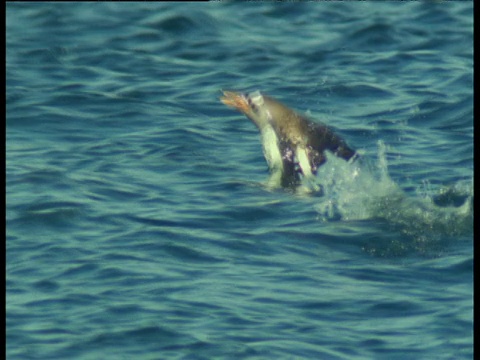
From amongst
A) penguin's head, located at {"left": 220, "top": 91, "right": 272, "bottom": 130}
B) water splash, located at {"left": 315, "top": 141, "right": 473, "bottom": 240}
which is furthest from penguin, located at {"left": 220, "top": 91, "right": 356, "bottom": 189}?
water splash, located at {"left": 315, "top": 141, "right": 473, "bottom": 240}

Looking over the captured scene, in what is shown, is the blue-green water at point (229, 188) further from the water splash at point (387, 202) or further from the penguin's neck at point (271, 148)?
the penguin's neck at point (271, 148)

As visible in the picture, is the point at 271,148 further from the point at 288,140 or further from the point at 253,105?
the point at 253,105

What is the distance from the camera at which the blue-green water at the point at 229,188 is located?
9.41 meters

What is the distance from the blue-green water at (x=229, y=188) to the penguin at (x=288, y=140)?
0.22 metres

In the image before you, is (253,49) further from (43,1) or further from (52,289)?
(52,289)

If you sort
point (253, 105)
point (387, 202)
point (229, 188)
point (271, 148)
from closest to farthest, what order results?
point (387, 202) < point (229, 188) < point (271, 148) < point (253, 105)

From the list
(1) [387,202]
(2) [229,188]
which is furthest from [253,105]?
(1) [387,202]

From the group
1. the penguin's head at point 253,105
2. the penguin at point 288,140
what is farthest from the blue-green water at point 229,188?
the penguin's head at point 253,105

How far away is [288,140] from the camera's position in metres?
12.9

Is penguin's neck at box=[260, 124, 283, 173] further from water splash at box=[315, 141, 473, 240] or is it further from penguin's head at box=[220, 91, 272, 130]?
water splash at box=[315, 141, 473, 240]

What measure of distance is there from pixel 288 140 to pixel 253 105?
0.68 metres

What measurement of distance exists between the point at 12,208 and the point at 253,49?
6553mm

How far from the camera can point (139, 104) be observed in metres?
15.8

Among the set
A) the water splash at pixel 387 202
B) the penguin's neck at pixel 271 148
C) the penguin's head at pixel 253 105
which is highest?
the penguin's head at pixel 253 105
